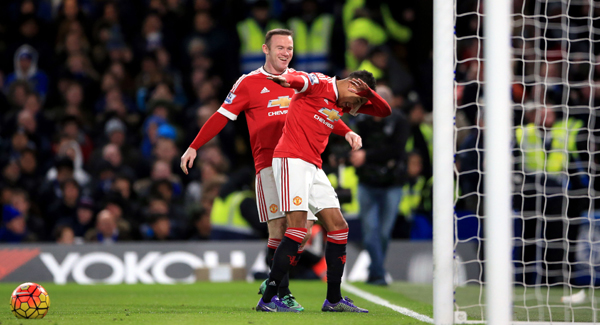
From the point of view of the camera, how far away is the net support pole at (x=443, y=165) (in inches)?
164

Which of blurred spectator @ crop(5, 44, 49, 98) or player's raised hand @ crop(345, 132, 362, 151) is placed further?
blurred spectator @ crop(5, 44, 49, 98)

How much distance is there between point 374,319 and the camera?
14.9 ft

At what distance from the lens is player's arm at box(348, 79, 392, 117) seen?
16.3ft

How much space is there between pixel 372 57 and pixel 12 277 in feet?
17.9

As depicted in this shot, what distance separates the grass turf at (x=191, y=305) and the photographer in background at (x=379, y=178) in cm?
49

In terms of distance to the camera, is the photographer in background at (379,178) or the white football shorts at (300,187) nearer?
the white football shorts at (300,187)

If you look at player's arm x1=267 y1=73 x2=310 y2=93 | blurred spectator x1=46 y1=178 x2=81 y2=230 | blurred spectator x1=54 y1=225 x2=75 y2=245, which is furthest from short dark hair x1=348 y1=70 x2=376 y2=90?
blurred spectator x1=46 y1=178 x2=81 y2=230

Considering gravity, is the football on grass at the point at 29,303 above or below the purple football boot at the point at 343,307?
above

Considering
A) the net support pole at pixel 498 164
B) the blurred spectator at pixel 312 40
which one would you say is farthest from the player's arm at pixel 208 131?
the blurred spectator at pixel 312 40

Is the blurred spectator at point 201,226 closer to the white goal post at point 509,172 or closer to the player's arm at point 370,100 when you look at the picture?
the white goal post at point 509,172

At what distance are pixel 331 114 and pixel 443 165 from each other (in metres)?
1.13

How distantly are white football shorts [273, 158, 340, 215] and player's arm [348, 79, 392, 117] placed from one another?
573mm

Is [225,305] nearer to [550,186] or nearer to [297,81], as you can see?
[297,81]

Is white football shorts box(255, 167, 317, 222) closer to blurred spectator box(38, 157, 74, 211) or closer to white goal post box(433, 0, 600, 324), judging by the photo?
white goal post box(433, 0, 600, 324)
